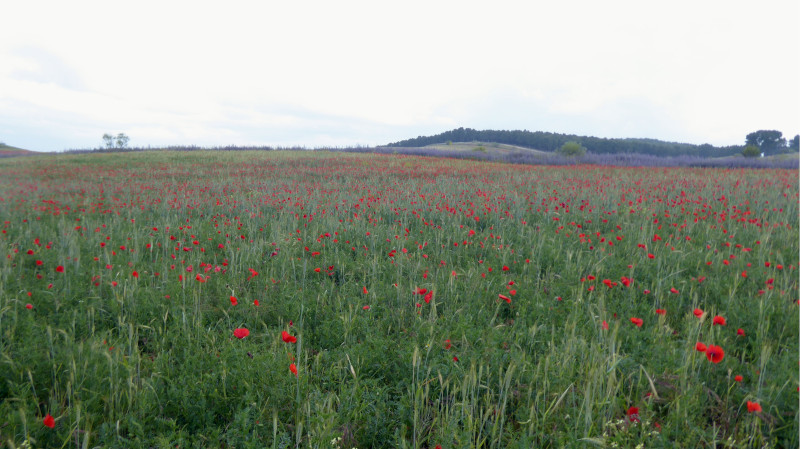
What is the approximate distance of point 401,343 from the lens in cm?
273

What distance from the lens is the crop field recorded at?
194cm

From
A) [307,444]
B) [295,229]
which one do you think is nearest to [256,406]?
[307,444]

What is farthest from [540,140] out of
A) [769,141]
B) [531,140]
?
[769,141]

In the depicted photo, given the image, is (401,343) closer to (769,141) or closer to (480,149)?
(480,149)

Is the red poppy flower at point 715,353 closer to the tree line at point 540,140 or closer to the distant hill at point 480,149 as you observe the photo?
the distant hill at point 480,149

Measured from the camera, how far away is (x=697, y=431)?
182 centimetres

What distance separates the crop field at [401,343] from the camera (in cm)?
194

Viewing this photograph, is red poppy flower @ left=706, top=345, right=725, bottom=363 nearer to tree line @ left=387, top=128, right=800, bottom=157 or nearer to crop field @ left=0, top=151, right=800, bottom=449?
crop field @ left=0, top=151, right=800, bottom=449

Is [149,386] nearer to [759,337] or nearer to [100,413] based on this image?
[100,413]

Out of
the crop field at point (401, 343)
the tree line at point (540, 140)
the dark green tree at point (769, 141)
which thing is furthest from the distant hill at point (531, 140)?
the crop field at point (401, 343)

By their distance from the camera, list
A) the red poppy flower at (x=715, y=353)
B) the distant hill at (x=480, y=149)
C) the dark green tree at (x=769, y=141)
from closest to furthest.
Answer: the red poppy flower at (x=715, y=353), the distant hill at (x=480, y=149), the dark green tree at (x=769, y=141)

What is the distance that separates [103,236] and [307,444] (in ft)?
17.7

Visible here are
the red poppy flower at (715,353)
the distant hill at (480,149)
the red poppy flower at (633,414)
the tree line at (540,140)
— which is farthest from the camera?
the tree line at (540,140)

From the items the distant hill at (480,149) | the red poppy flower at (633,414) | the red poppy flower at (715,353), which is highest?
the distant hill at (480,149)
